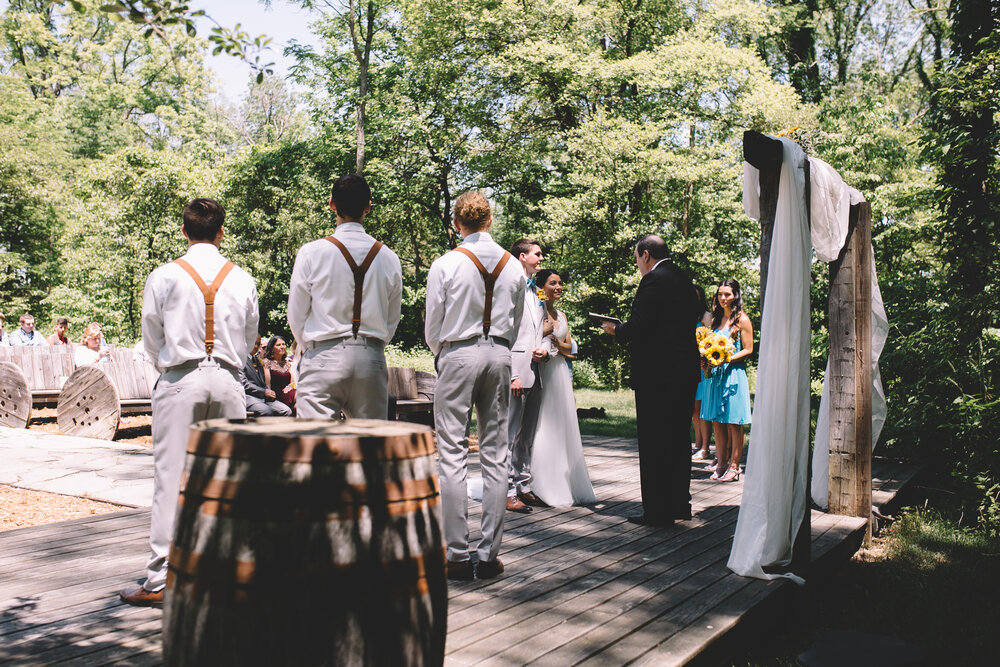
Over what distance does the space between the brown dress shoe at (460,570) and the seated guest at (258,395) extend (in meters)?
4.61

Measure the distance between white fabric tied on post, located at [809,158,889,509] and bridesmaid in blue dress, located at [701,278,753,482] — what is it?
1.06 metres

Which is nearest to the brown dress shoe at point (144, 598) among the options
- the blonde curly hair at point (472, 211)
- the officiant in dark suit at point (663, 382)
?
the blonde curly hair at point (472, 211)

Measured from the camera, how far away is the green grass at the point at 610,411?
42.1 feet

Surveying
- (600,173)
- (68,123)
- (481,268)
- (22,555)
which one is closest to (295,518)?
(481,268)

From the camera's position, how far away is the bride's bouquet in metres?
7.64

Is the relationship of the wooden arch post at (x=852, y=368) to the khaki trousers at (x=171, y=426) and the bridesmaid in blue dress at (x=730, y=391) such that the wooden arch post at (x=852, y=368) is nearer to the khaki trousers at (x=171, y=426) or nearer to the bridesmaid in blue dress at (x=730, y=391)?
the bridesmaid in blue dress at (x=730, y=391)

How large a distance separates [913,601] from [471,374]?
10.5 ft

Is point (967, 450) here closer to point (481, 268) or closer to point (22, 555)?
point (481, 268)

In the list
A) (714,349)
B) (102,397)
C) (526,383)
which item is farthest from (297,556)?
(102,397)

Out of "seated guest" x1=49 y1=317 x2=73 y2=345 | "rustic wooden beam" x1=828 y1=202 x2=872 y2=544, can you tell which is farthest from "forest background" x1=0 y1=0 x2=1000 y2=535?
"rustic wooden beam" x1=828 y1=202 x2=872 y2=544

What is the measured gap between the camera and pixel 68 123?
3222 centimetres

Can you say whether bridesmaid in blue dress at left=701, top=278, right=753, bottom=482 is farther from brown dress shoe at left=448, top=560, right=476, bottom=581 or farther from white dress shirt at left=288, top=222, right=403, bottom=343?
white dress shirt at left=288, top=222, right=403, bottom=343

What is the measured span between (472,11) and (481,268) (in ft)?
71.4

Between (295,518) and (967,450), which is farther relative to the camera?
(967,450)
